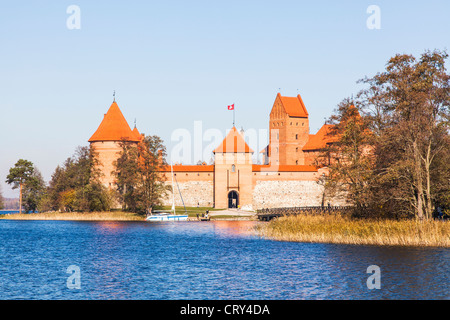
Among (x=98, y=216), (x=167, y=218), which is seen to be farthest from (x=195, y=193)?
(x=98, y=216)

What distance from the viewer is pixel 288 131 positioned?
78.2 meters

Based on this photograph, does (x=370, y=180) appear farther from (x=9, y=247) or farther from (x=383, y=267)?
(x=9, y=247)

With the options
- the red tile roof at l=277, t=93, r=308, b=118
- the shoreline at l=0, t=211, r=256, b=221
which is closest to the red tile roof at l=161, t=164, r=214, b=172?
the shoreline at l=0, t=211, r=256, b=221

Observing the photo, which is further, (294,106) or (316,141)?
(294,106)

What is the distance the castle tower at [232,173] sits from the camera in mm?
60625

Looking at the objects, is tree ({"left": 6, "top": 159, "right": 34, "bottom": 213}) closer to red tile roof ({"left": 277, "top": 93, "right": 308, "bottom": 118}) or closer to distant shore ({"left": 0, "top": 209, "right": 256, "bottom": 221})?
distant shore ({"left": 0, "top": 209, "right": 256, "bottom": 221})

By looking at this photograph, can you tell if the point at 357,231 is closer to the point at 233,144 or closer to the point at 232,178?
the point at 232,178

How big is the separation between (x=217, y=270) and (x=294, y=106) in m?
61.1

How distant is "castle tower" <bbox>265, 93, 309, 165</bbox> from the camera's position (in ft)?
257

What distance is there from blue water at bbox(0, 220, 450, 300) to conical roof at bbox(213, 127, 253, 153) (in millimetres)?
28852
